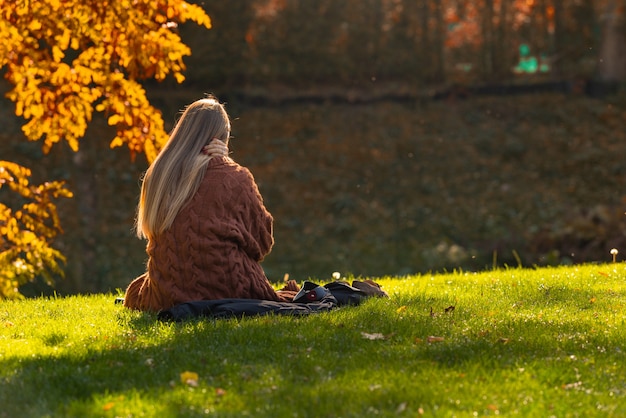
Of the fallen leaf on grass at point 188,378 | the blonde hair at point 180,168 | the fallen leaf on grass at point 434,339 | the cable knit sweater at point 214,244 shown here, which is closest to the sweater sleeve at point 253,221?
the cable knit sweater at point 214,244

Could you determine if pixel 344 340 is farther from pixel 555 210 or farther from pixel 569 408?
pixel 555 210

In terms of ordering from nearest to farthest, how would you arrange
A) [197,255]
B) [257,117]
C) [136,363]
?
[136,363], [197,255], [257,117]

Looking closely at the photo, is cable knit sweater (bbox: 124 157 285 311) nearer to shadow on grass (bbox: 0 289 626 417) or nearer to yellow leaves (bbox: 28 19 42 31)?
shadow on grass (bbox: 0 289 626 417)

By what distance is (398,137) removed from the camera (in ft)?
63.5

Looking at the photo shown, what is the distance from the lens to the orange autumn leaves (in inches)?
298

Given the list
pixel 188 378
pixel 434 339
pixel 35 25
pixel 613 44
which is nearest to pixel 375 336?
pixel 434 339

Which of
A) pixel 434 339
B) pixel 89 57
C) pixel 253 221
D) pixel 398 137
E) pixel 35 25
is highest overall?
pixel 35 25

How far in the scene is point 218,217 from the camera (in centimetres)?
643

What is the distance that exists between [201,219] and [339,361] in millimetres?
1800

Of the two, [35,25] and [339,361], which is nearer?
[339,361]

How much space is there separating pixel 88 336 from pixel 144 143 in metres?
2.66

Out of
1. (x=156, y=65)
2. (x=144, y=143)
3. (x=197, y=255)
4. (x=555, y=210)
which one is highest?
(x=156, y=65)

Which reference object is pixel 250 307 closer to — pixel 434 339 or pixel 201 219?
pixel 201 219

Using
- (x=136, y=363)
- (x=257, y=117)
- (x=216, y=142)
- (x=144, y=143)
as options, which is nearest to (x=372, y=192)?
(x=257, y=117)
